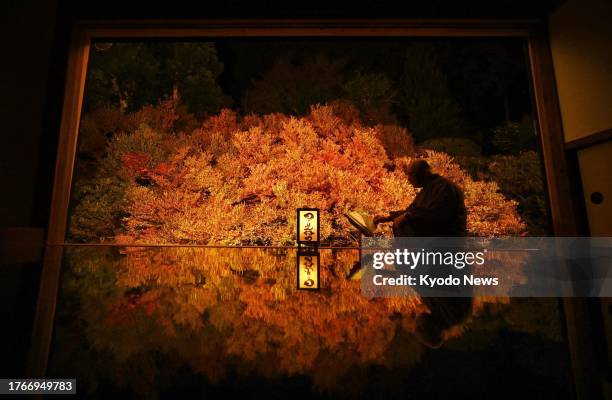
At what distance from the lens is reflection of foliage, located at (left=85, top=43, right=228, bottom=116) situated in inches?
179

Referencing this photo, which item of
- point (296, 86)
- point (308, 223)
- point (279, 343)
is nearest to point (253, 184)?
point (308, 223)

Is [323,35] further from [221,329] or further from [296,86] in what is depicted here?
[221,329]

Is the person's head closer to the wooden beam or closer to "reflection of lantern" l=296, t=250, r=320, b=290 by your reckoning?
"reflection of lantern" l=296, t=250, r=320, b=290

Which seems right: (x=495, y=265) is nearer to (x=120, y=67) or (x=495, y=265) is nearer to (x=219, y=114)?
(x=219, y=114)

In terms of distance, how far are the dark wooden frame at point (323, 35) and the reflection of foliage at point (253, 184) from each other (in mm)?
1260

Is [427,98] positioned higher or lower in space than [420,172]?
higher

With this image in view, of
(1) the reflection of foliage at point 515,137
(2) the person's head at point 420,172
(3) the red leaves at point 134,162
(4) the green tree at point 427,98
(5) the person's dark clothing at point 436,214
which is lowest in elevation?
(5) the person's dark clothing at point 436,214

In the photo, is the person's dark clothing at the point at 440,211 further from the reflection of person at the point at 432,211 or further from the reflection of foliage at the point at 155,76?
the reflection of foliage at the point at 155,76

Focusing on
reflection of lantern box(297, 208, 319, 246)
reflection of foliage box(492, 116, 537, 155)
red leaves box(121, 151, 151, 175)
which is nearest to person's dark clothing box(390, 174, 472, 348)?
reflection of lantern box(297, 208, 319, 246)

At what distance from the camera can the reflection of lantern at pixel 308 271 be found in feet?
5.81

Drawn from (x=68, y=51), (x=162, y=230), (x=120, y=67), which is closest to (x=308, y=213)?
(x=162, y=230)

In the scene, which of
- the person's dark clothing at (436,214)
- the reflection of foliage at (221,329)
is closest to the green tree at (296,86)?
the person's dark clothing at (436,214)

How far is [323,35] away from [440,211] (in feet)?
5.84

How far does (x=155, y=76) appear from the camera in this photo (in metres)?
4.68
